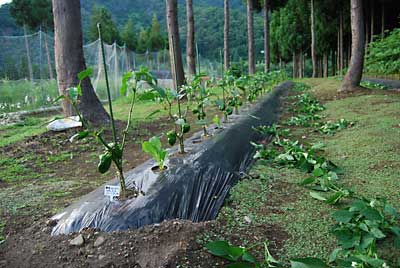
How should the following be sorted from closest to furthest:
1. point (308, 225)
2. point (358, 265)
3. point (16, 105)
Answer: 1. point (358, 265)
2. point (308, 225)
3. point (16, 105)

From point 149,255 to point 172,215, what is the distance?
0.33 meters

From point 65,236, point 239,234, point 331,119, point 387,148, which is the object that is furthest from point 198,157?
point 331,119

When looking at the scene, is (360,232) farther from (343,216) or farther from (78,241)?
(78,241)

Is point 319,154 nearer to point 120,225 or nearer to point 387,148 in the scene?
point 387,148

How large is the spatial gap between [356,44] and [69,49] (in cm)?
499

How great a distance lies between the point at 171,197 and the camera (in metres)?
1.72

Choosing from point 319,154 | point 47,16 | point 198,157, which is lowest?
point 319,154

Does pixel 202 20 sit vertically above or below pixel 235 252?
above

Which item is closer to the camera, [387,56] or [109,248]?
[109,248]

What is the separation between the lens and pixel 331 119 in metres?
4.48

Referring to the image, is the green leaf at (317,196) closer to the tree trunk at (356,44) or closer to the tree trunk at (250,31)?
the tree trunk at (356,44)

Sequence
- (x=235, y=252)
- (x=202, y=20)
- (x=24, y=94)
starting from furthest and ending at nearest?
(x=202, y=20)
(x=24, y=94)
(x=235, y=252)

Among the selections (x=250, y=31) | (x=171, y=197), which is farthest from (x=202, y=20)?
(x=171, y=197)

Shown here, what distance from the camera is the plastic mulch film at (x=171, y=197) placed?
158 centimetres
